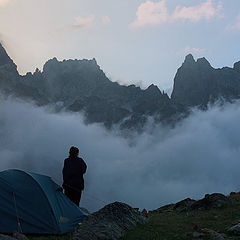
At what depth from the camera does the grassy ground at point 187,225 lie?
11.3 m

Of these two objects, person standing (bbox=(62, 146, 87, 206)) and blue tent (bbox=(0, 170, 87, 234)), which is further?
person standing (bbox=(62, 146, 87, 206))

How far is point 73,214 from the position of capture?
44.9ft

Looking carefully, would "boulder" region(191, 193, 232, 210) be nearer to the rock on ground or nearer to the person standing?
the rock on ground

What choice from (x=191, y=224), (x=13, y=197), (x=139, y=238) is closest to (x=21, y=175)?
(x=13, y=197)

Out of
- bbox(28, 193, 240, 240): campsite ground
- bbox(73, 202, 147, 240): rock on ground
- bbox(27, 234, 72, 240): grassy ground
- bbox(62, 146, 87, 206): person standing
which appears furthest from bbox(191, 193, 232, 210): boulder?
bbox(27, 234, 72, 240): grassy ground

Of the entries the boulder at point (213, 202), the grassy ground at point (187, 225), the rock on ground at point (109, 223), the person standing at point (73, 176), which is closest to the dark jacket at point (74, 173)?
the person standing at point (73, 176)

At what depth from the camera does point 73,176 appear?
1488cm

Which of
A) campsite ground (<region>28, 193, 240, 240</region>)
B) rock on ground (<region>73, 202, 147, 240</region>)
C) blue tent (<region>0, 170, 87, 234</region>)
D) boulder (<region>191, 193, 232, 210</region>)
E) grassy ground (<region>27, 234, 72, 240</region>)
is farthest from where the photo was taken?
boulder (<region>191, 193, 232, 210</region>)

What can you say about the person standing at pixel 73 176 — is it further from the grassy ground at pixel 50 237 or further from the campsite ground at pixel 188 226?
the campsite ground at pixel 188 226

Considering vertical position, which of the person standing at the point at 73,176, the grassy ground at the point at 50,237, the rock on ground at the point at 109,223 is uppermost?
the person standing at the point at 73,176

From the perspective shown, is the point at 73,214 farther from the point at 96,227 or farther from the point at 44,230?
the point at 96,227

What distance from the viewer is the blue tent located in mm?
12906

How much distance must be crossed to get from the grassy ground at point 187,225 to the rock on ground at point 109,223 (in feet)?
1.02

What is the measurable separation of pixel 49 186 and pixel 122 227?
394 centimetres
